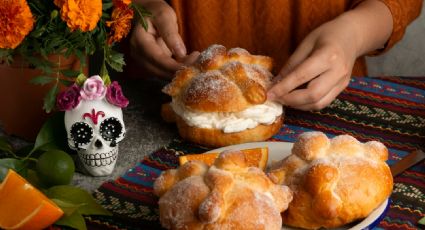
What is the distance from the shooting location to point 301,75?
1.43 m

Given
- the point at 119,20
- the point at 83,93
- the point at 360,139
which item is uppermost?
the point at 119,20

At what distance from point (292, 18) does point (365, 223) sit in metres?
0.95

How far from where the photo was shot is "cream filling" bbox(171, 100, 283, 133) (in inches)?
55.2

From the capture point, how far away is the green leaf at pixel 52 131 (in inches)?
52.4

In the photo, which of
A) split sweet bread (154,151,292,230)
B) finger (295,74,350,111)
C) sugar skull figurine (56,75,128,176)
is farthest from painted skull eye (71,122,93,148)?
finger (295,74,350,111)

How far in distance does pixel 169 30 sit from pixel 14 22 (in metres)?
0.54

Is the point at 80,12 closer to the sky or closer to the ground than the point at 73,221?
closer to the sky

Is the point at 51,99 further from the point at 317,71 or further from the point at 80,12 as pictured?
the point at 317,71

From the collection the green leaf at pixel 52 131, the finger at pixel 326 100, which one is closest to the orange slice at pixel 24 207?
the green leaf at pixel 52 131

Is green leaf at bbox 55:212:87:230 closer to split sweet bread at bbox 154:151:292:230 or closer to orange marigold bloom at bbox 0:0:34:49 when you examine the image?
split sweet bread at bbox 154:151:292:230

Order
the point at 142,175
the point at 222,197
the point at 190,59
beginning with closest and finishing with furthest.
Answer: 1. the point at 222,197
2. the point at 142,175
3. the point at 190,59

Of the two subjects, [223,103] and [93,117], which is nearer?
[93,117]

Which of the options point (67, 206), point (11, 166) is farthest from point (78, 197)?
point (11, 166)

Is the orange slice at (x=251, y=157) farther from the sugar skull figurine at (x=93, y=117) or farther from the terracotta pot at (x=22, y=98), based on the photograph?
the terracotta pot at (x=22, y=98)
